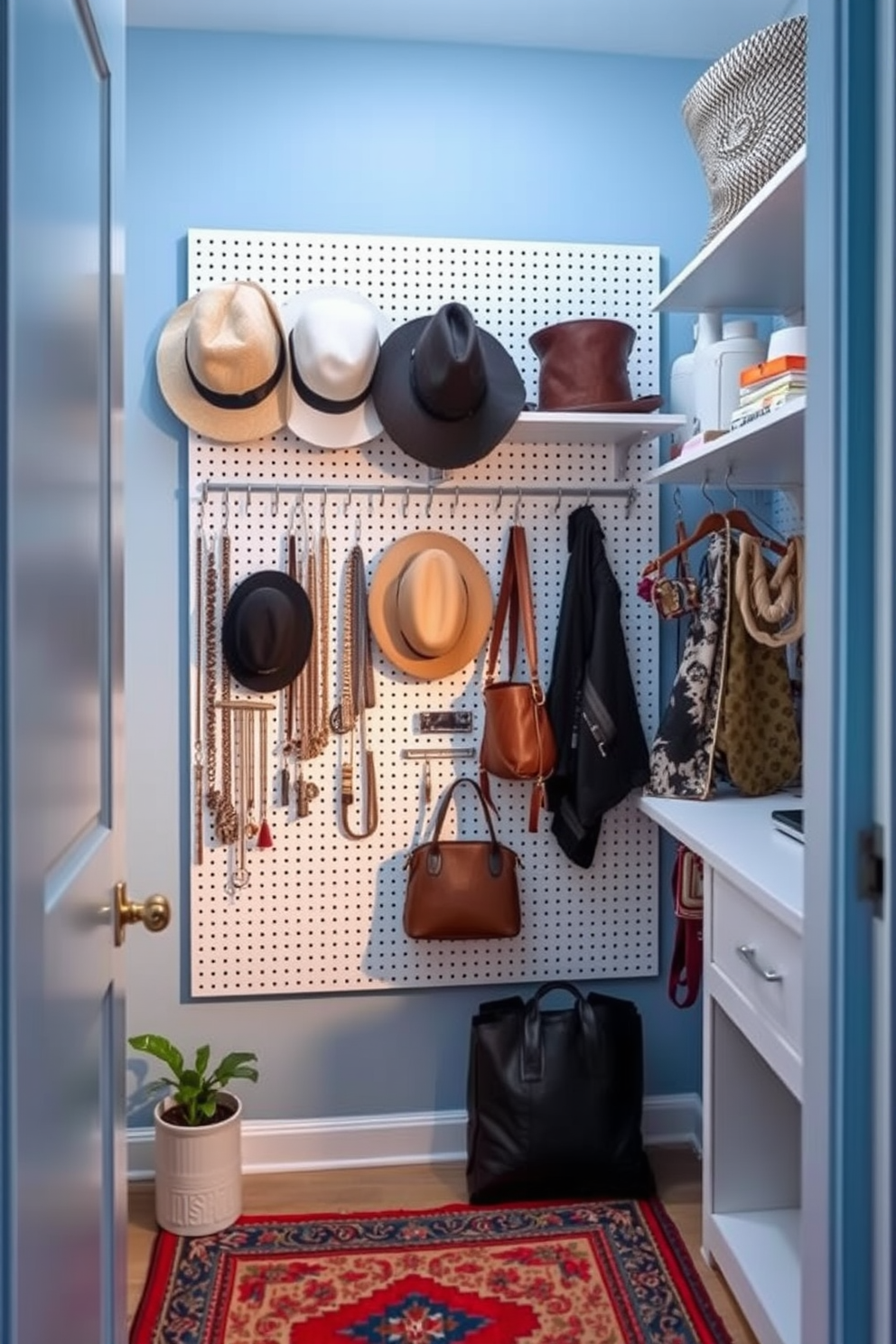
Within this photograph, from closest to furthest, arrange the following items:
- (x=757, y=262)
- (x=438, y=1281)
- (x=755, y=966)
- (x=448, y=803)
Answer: (x=755, y=966) → (x=757, y=262) → (x=438, y=1281) → (x=448, y=803)

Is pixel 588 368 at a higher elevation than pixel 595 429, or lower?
higher

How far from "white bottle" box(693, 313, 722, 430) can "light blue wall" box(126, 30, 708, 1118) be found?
0.31 m

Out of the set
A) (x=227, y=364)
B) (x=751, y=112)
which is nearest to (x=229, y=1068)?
(x=227, y=364)

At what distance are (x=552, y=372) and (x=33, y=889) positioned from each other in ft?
5.72

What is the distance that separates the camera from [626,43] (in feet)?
7.97

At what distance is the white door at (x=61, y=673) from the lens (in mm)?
777

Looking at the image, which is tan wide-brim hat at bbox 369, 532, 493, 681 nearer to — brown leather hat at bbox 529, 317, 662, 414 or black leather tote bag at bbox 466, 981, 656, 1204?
brown leather hat at bbox 529, 317, 662, 414

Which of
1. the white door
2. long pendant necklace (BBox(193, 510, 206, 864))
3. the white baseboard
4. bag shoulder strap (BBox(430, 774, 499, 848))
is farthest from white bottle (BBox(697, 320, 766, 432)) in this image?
the white baseboard

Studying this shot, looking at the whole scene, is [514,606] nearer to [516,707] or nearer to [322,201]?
[516,707]

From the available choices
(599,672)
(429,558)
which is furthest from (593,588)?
(429,558)

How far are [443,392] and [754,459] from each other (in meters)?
0.61

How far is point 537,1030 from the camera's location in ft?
7.50

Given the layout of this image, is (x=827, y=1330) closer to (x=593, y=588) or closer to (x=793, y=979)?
(x=793, y=979)

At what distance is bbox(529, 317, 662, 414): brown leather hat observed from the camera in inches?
89.1
